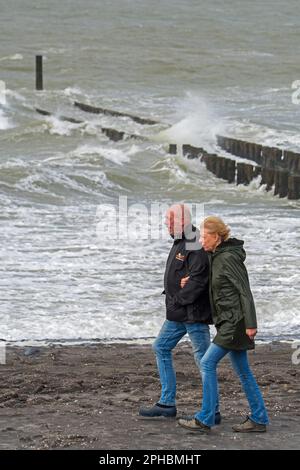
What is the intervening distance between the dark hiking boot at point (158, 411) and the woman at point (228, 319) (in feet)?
1.29

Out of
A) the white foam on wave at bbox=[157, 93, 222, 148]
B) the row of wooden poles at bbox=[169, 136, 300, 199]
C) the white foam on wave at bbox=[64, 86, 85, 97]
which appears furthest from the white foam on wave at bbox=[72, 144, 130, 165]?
the white foam on wave at bbox=[64, 86, 85, 97]

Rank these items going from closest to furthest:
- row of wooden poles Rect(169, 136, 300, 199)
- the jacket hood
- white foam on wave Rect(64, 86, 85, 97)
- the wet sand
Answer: the wet sand → the jacket hood → row of wooden poles Rect(169, 136, 300, 199) → white foam on wave Rect(64, 86, 85, 97)

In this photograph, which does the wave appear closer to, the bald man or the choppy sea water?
the choppy sea water

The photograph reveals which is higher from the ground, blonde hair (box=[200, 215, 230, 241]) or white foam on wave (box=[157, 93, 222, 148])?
blonde hair (box=[200, 215, 230, 241])

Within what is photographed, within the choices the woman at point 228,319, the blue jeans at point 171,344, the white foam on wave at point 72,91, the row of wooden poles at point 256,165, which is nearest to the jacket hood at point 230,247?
the woman at point 228,319

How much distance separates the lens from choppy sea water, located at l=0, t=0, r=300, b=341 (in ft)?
43.4

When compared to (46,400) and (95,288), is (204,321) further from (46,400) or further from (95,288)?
(95,288)

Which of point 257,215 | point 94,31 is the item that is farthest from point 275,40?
point 257,215

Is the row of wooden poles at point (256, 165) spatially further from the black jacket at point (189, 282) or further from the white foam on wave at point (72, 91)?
the white foam on wave at point (72, 91)

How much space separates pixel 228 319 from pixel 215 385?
1.60ft

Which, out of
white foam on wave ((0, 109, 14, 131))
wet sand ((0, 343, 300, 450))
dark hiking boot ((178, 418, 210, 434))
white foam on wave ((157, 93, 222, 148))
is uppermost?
dark hiking boot ((178, 418, 210, 434))

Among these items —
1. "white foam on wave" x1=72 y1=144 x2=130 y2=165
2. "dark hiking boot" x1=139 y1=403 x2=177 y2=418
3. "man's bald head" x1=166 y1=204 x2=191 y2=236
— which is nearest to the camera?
"man's bald head" x1=166 y1=204 x2=191 y2=236

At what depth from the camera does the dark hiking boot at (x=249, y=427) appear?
7391 millimetres

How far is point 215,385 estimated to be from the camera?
293 inches
